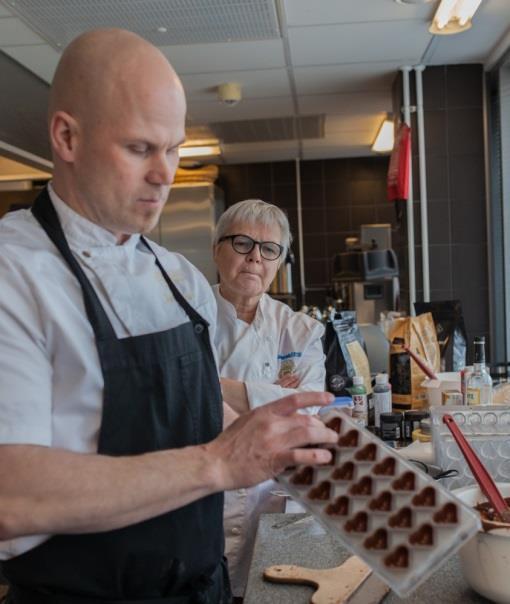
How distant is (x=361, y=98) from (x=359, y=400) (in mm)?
3241

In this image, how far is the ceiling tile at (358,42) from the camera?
350 centimetres

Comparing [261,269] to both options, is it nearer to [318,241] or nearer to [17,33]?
[17,33]

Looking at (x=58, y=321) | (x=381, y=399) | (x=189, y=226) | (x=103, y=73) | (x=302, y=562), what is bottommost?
(x=302, y=562)

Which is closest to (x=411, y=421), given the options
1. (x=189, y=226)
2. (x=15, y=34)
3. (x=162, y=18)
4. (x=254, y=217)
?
(x=254, y=217)

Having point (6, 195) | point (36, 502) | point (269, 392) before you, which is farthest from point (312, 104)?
point (36, 502)

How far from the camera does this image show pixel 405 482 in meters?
0.92

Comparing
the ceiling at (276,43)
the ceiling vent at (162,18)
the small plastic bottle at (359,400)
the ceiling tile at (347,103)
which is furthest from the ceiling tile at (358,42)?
the small plastic bottle at (359,400)

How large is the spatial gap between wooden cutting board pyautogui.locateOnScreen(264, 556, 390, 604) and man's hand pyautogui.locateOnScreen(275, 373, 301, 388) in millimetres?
913

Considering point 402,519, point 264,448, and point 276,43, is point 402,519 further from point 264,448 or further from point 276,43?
point 276,43

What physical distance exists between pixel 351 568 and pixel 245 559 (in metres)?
0.75

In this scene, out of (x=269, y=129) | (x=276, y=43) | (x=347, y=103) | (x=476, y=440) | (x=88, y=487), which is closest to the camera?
(x=88, y=487)

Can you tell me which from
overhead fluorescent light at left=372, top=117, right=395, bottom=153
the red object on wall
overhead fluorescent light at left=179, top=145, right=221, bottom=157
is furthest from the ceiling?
overhead fluorescent light at left=179, top=145, right=221, bottom=157

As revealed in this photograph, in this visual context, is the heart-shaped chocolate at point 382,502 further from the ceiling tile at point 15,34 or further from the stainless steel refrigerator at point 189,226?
the stainless steel refrigerator at point 189,226

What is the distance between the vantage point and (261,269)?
2207 mm
